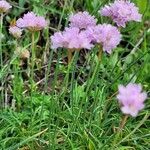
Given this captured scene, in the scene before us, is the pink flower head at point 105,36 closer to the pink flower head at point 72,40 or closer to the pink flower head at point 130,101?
the pink flower head at point 72,40

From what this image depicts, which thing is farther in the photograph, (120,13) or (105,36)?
(120,13)

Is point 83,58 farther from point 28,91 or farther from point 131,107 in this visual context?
point 131,107

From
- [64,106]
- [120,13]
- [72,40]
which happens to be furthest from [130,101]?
[64,106]

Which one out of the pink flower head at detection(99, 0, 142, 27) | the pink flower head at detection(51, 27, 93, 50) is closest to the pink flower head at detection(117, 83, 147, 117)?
the pink flower head at detection(51, 27, 93, 50)

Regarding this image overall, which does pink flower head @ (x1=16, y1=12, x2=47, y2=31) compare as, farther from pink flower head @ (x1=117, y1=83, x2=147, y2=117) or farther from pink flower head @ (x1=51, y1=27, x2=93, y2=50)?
pink flower head @ (x1=117, y1=83, x2=147, y2=117)

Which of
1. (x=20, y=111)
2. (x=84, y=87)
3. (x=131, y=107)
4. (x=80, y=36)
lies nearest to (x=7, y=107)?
(x=20, y=111)

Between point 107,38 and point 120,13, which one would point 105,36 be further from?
point 120,13
